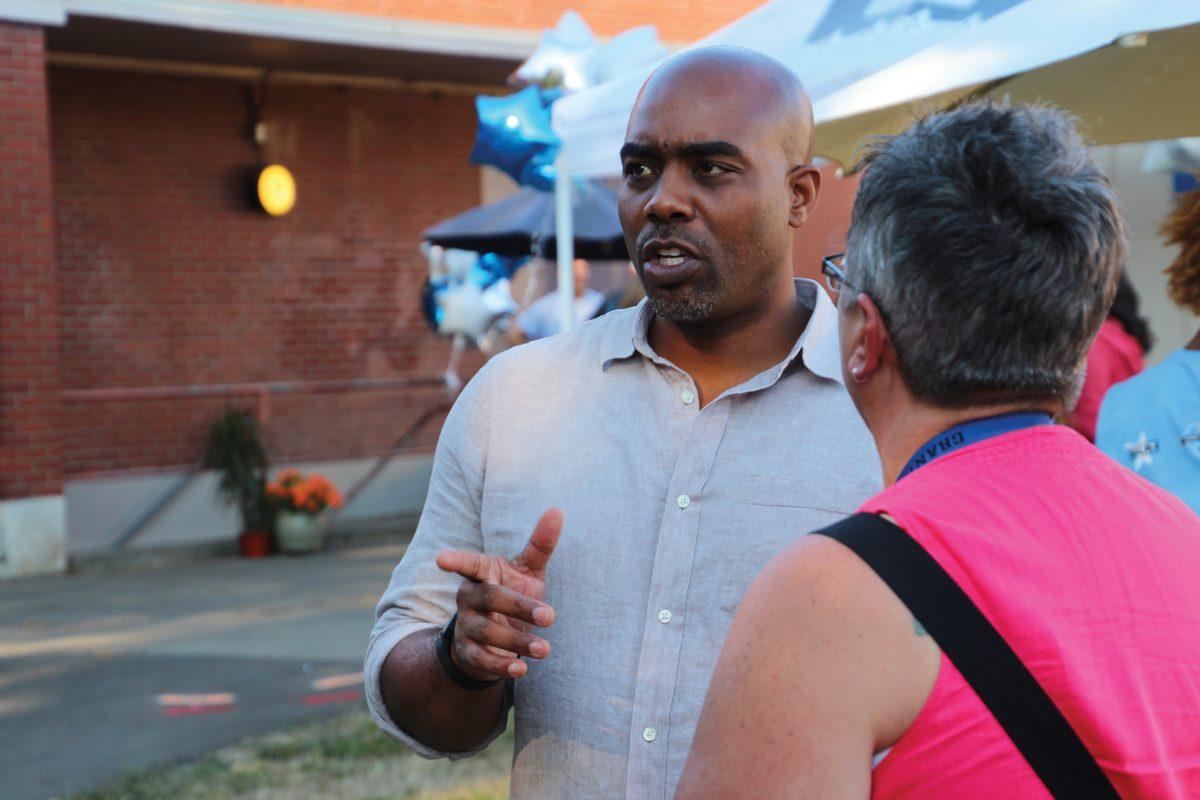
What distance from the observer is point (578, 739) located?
6.66 feet

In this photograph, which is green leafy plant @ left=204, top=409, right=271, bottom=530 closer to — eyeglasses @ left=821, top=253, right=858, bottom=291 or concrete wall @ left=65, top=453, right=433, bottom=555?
concrete wall @ left=65, top=453, right=433, bottom=555

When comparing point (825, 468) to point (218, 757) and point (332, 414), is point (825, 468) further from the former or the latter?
point (332, 414)

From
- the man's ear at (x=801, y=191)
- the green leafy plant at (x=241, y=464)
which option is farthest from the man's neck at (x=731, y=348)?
the green leafy plant at (x=241, y=464)

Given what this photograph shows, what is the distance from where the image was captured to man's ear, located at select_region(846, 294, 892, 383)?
1416mm

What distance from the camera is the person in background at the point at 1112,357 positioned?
492cm

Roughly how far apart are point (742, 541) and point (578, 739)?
1.27 feet

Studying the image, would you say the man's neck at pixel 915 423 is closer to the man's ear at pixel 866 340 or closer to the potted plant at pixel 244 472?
the man's ear at pixel 866 340

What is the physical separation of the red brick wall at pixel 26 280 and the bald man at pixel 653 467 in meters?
8.64

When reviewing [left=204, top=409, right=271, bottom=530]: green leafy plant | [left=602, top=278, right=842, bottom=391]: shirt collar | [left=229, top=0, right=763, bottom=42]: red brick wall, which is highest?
[left=229, top=0, right=763, bottom=42]: red brick wall

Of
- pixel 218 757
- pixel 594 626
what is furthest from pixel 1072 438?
pixel 218 757

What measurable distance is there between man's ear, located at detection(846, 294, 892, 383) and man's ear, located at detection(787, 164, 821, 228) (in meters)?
0.81

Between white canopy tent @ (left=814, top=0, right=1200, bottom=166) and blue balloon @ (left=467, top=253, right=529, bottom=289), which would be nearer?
white canopy tent @ (left=814, top=0, right=1200, bottom=166)

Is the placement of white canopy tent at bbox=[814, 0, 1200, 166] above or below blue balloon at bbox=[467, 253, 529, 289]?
above

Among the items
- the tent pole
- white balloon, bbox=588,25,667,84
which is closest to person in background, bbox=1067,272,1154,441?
the tent pole
